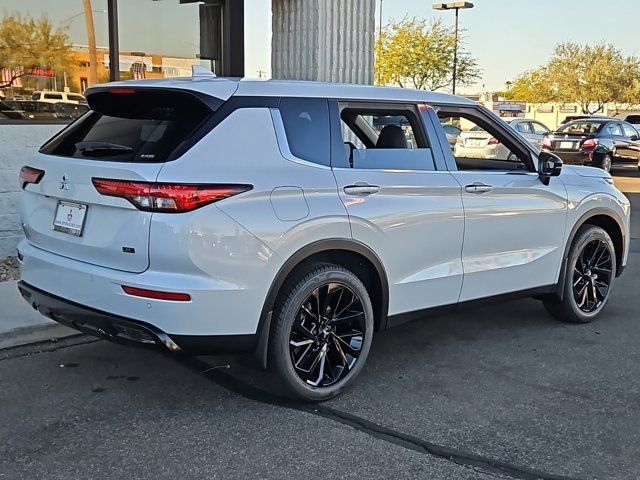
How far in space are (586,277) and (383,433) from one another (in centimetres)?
291

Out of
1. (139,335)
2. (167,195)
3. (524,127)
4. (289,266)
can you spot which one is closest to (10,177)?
(139,335)

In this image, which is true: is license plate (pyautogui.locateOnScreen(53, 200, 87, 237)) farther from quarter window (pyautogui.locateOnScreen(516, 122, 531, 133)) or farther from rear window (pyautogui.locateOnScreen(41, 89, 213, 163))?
quarter window (pyautogui.locateOnScreen(516, 122, 531, 133))

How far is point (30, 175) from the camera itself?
4238 millimetres

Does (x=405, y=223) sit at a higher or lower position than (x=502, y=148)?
lower

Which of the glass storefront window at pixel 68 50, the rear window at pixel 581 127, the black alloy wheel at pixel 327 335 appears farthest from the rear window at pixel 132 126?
the rear window at pixel 581 127

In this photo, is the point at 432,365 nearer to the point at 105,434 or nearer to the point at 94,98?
the point at 105,434

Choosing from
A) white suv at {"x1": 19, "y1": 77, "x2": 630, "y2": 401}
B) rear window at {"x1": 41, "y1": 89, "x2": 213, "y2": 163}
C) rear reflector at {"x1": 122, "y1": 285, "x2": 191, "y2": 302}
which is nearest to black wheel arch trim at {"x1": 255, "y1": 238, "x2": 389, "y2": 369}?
white suv at {"x1": 19, "y1": 77, "x2": 630, "y2": 401}

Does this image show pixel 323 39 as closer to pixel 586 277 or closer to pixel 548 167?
pixel 548 167

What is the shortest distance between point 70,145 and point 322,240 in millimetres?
1566

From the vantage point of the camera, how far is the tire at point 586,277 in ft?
18.9

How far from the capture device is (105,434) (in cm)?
375

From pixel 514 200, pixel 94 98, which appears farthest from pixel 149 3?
pixel 514 200

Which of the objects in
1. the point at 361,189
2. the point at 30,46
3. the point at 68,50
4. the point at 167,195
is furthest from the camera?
the point at 68,50

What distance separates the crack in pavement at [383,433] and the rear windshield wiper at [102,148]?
156 centimetres
